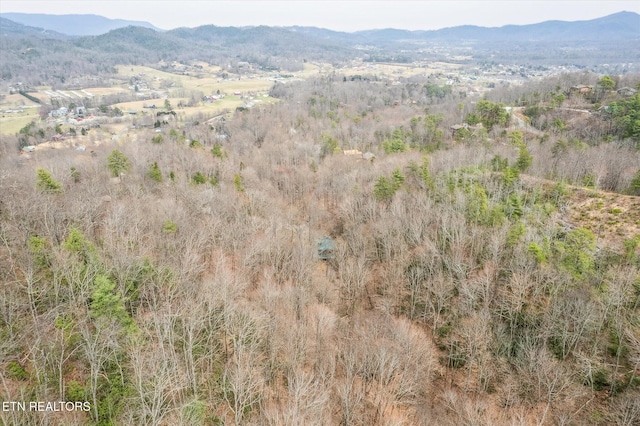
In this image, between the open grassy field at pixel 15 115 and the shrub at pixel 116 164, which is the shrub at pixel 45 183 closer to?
the shrub at pixel 116 164

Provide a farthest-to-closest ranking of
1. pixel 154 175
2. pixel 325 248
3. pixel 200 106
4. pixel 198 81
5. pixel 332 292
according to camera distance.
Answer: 1. pixel 198 81
2. pixel 200 106
3. pixel 154 175
4. pixel 325 248
5. pixel 332 292

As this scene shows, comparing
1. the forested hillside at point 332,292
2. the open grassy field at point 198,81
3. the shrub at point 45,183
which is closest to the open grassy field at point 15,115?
the open grassy field at point 198,81

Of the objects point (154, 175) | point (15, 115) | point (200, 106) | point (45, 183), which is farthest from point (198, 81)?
point (45, 183)

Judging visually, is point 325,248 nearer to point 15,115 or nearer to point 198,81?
point 15,115

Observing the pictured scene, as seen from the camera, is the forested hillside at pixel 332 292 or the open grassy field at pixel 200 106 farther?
the open grassy field at pixel 200 106

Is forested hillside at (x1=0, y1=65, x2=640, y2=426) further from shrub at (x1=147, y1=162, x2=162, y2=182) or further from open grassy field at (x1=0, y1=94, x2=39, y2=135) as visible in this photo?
open grassy field at (x1=0, y1=94, x2=39, y2=135)

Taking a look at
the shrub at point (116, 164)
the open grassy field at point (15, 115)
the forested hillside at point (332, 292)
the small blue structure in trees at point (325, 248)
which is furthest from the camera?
the open grassy field at point (15, 115)
